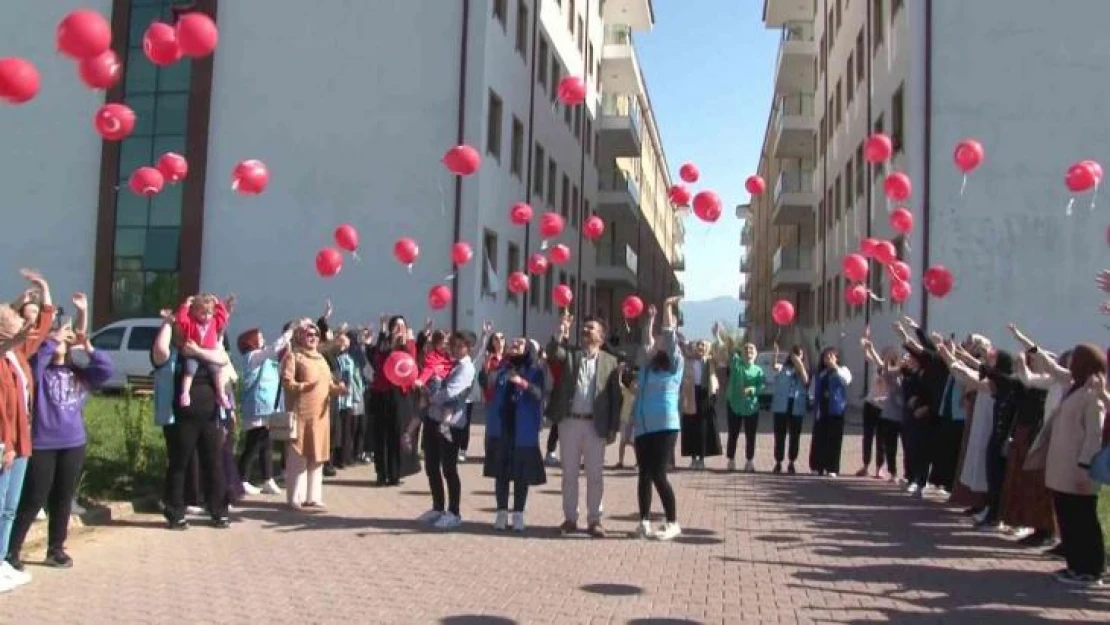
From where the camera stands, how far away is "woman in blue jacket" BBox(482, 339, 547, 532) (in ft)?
31.2

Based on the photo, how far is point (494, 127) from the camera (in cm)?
2586

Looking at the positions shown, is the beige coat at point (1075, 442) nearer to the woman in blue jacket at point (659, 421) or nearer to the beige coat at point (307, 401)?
the woman in blue jacket at point (659, 421)

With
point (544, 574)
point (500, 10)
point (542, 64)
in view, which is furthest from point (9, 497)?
point (542, 64)

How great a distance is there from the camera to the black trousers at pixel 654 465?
920 cm

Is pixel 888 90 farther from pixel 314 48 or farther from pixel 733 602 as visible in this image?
pixel 733 602

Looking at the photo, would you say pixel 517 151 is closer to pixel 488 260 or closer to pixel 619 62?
pixel 488 260

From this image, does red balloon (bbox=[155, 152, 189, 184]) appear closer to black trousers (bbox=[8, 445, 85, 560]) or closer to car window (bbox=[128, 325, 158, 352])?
black trousers (bbox=[8, 445, 85, 560])

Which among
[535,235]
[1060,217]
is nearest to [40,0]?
[535,235]

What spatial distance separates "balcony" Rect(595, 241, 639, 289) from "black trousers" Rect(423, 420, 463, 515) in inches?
1347

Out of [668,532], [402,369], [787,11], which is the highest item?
[787,11]

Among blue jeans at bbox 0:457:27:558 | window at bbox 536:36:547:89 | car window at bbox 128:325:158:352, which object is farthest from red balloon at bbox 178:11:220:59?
window at bbox 536:36:547:89

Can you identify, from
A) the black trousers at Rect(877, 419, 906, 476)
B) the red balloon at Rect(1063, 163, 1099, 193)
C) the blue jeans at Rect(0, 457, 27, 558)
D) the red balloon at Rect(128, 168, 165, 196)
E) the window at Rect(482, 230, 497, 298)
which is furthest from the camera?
the window at Rect(482, 230, 497, 298)

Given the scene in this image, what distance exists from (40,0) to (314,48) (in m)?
7.86

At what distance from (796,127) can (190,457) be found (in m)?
35.0
